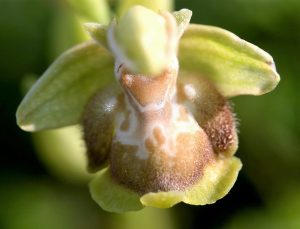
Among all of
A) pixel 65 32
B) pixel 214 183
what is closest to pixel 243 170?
pixel 65 32

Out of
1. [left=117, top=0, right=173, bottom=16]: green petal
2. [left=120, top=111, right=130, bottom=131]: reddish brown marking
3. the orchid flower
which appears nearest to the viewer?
the orchid flower

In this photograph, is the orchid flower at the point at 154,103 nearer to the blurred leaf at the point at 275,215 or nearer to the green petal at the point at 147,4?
the green petal at the point at 147,4

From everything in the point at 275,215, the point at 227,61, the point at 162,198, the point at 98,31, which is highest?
the point at 98,31

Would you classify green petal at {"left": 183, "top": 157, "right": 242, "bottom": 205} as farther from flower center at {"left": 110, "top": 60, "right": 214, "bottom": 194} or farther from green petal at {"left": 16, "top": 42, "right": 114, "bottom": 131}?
green petal at {"left": 16, "top": 42, "right": 114, "bottom": 131}

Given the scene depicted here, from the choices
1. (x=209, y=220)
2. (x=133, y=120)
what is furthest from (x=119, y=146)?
(x=209, y=220)

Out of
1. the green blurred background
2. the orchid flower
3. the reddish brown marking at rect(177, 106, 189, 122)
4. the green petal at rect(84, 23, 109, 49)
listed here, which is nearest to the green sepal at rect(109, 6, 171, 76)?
the orchid flower

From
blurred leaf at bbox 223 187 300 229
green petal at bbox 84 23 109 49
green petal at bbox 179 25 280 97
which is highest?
green petal at bbox 84 23 109 49

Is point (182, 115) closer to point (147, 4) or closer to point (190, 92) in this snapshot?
point (190, 92)
